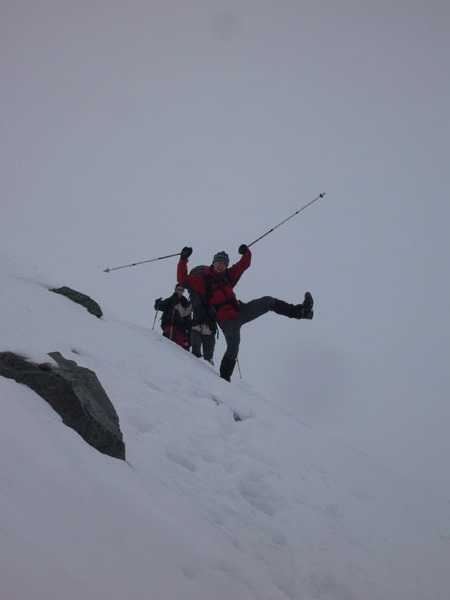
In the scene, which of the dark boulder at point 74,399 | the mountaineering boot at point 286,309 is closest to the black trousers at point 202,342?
the mountaineering boot at point 286,309

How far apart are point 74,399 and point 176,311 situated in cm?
978

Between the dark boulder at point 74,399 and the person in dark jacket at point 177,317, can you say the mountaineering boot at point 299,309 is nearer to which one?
the person in dark jacket at point 177,317

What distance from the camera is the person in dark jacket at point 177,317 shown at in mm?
13922

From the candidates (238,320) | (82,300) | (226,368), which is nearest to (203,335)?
(238,320)

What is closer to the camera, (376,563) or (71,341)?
(376,563)

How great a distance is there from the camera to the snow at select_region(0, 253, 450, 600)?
2395 millimetres

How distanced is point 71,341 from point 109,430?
3530 millimetres

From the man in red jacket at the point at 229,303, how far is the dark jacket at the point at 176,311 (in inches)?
92.8

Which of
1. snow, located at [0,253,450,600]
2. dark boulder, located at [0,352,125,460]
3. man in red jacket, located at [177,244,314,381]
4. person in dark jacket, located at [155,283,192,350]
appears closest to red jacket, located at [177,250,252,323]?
man in red jacket, located at [177,244,314,381]

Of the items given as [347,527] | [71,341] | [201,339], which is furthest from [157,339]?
[347,527]

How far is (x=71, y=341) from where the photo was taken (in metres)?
7.39

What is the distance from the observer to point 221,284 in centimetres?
1130

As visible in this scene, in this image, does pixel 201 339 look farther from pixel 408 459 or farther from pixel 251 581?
pixel 408 459

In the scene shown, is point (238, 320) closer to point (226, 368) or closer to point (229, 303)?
point (229, 303)
